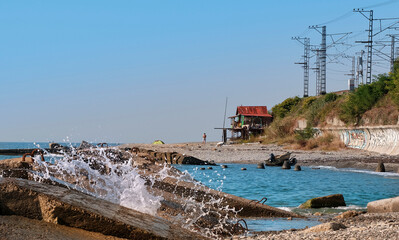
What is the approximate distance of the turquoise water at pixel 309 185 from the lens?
62.2 ft

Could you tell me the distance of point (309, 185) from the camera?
2450 centimetres

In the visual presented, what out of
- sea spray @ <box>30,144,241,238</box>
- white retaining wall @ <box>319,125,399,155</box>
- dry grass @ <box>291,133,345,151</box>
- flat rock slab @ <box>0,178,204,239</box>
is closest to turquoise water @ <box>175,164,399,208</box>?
sea spray @ <box>30,144,241,238</box>

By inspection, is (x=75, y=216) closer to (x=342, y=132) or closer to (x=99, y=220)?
(x=99, y=220)

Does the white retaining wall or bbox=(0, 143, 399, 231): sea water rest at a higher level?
the white retaining wall

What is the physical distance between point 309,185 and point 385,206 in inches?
501

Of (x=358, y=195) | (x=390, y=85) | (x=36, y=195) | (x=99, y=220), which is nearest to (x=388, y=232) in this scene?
(x=99, y=220)

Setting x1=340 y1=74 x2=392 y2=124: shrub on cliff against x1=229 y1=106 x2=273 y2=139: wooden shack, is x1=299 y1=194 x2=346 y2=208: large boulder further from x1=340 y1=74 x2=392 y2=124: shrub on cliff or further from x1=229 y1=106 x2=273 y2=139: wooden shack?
x1=229 y1=106 x2=273 y2=139: wooden shack

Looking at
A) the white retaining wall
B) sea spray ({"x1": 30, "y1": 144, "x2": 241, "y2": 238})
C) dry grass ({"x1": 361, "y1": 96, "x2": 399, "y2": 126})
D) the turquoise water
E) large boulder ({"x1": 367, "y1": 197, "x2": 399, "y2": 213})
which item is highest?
dry grass ({"x1": 361, "y1": 96, "x2": 399, "y2": 126})

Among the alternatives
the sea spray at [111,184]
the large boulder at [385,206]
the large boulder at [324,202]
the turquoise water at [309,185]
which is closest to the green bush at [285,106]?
the turquoise water at [309,185]

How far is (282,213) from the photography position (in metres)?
10.8

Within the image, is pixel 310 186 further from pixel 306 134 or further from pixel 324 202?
pixel 306 134

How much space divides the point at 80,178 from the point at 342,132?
138 feet

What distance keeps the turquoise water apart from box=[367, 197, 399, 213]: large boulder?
3.33 meters

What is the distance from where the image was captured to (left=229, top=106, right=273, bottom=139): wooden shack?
77188 mm
